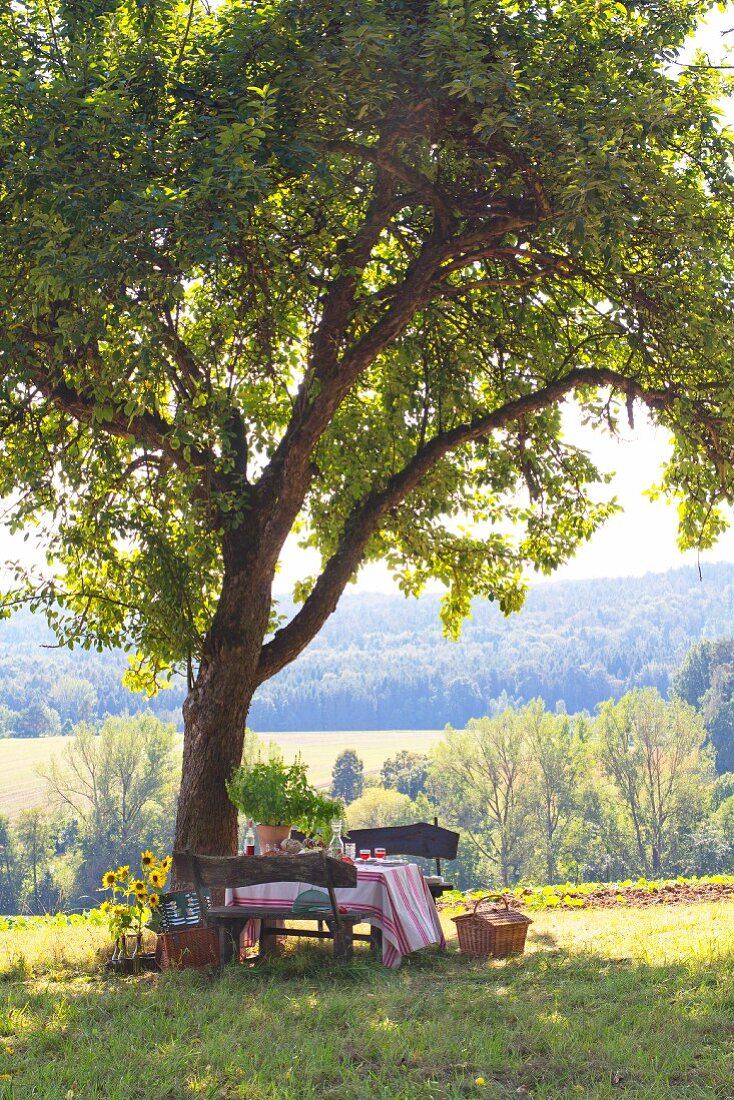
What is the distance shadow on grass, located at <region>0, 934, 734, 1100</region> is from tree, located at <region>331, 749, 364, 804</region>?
3845 inches

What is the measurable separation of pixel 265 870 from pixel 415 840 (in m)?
3.16

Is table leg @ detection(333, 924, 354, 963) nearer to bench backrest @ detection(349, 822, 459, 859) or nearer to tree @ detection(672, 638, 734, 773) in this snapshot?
bench backrest @ detection(349, 822, 459, 859)

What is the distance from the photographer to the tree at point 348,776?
104m

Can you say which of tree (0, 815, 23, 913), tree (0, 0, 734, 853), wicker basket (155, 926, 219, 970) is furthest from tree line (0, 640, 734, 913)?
wicker basket (155, 926, 219, 970)

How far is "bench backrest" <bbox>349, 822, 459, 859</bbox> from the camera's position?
10.3 m

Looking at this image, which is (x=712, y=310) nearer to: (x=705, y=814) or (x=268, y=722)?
(x=705, y=814)

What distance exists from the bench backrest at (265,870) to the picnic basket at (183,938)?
397 millimetres

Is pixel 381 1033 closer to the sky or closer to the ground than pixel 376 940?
closer to the sky

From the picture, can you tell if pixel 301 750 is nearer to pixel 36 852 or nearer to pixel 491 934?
pixel 36 852

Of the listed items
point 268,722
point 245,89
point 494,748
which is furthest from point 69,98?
point 268,722

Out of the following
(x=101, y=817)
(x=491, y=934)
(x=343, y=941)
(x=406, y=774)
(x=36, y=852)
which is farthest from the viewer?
(x=406, y=774)

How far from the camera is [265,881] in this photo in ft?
25.1

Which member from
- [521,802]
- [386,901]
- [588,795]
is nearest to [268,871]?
[386,901]

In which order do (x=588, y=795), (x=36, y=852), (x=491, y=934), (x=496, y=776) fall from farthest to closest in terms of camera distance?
(x=36, y=852) < (x=588, y=795) < (x=496, y=776) < (x=491, y=934)
